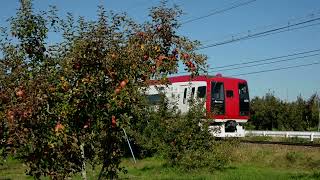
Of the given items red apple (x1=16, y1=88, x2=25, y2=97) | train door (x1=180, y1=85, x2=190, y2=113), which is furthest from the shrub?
red apple (x1=16, y1=88, x2=25, y2=97)

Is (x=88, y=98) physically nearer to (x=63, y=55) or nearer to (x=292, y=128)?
(x=63, y=55)

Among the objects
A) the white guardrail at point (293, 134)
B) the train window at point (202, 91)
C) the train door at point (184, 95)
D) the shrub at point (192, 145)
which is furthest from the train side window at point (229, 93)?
the shrub at point (192, 145)

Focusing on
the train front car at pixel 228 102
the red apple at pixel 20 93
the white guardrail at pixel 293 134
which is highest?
the train front car at pixel 228 102

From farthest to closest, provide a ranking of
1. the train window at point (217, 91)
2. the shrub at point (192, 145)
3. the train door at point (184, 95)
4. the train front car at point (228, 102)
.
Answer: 1. the train door at point (184, 95)
2. the train window at point (217, 91)
3. the train front car at point (228, 102)
4. the shrub at point (192, 145)

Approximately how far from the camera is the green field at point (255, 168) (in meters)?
17.9

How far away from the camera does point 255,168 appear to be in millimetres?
20641

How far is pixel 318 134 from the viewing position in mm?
31281

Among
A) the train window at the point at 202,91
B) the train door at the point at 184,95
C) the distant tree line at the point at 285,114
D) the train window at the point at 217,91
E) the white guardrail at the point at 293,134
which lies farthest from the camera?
the distant tree line at the point at 285,114

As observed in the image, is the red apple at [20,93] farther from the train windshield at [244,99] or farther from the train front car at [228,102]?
the train windshield at [244,99]

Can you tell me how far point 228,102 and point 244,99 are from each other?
1.64m

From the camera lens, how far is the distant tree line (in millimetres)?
53125

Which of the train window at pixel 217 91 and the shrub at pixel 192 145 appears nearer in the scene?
the shrub at pixel 192 145

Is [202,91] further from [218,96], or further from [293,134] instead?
[293,134]

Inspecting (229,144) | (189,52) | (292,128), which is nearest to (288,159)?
(229,144)
